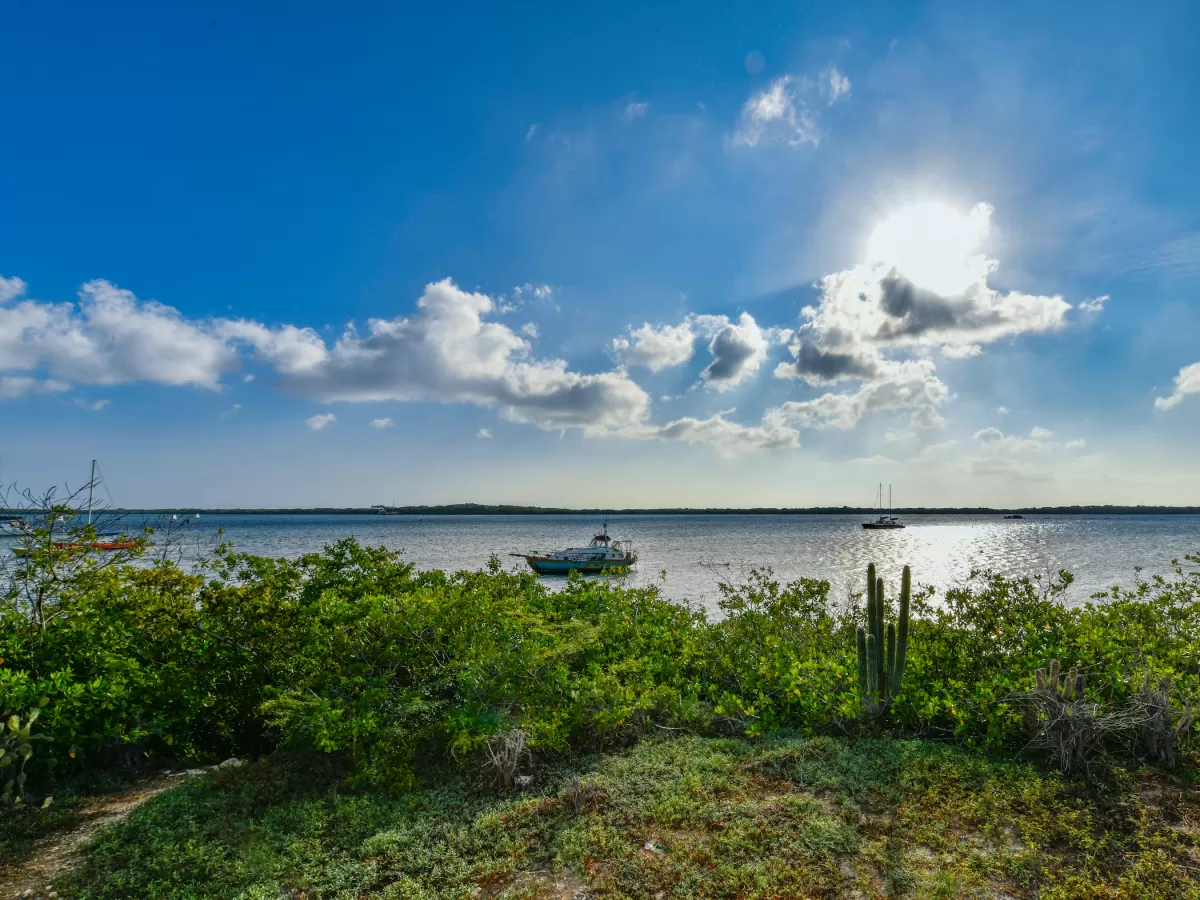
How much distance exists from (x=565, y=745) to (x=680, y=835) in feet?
5.68

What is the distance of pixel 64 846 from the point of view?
4984 mm

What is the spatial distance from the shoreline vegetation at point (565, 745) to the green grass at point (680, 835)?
0.08 feet

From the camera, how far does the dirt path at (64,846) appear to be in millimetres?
4438

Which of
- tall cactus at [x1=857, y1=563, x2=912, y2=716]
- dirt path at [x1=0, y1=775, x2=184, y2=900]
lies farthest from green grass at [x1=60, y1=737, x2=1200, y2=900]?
tall cactus at [x1=857, y1=563, x2=912, y2=716]

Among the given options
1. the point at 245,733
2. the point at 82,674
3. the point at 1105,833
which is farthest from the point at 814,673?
the point at 82,674

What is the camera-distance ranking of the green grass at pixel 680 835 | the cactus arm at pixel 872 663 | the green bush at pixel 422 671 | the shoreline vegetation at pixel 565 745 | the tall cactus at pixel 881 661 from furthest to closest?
1. the cactus arm at pixel 872 663
2. the tall cactus at pixel 881 661
3. the green bush at pixel 422 671
4. the shoreline vegetation at pixel 565 745
5. the green grass at pixel 680 835

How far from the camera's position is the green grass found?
14.3ft

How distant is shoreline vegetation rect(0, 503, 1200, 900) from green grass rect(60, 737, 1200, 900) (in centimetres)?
3

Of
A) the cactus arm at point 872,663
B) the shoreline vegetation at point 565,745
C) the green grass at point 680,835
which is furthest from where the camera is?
the cactus arm at point 872,663

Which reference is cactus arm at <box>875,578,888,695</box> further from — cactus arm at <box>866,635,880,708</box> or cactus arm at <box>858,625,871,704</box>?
cactus arm at <box>858,625,871,704</box>

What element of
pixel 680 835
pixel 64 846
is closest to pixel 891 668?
pixel 680 835

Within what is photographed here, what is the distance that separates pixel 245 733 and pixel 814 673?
7080 mm

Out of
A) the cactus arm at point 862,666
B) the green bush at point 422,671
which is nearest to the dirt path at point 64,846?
the green bush at point 422,671

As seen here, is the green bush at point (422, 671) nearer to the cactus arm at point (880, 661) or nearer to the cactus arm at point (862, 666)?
the cactus arm at point (862, 666)
